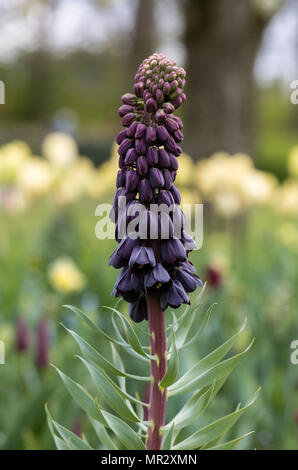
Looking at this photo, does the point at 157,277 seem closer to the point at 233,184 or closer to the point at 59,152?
the point at 233,184

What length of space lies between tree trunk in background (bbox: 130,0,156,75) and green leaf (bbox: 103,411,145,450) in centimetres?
899

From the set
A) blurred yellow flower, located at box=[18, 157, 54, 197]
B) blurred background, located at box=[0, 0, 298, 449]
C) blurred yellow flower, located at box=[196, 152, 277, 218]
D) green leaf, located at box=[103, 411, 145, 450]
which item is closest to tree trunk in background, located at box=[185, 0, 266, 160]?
blurred background, located at box=[0, 0, 298, 449]

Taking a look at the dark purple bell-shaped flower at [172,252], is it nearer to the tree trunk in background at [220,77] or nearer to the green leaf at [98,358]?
the green leaf at [98,358]

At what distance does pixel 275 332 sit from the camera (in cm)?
248

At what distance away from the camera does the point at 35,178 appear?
2977 millimetres

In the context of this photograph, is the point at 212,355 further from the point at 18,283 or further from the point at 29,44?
the point at 29,44

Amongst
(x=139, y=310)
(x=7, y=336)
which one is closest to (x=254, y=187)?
(x=7, y=336)

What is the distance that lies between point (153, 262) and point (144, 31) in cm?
956

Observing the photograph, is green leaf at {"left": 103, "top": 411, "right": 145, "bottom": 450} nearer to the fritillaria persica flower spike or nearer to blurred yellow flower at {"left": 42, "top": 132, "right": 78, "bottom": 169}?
the fritillaria persica flower spike

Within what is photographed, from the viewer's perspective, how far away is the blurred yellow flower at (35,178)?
2932 millimetres

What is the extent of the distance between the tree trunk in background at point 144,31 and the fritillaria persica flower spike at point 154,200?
8.86 m

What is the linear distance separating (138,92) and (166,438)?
0.48 m

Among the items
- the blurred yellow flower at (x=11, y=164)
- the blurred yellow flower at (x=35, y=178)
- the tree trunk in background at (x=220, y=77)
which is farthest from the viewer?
the tree trunk in background at (x=220, y=77)

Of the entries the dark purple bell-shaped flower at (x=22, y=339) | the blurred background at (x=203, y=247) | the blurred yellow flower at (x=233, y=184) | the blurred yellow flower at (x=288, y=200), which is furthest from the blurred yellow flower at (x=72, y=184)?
the dark purple bell-shaped flower at (x=22, y=339)
